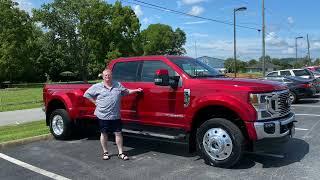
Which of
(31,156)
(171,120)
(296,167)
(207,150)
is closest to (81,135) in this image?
(31,156)

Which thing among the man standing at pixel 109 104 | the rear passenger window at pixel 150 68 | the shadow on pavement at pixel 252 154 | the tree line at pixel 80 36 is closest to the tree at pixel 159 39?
the tree line at pixel 80 36

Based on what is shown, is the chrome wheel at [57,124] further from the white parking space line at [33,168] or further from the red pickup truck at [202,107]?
the red pickup truck at [202,107]

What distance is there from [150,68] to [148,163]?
195 cm

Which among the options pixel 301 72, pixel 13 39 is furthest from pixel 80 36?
pixel 301 72

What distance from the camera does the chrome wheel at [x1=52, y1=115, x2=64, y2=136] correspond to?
10.9 m

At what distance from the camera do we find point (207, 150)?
7770 mm

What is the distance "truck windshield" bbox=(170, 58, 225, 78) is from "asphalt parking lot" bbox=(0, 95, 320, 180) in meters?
1.56

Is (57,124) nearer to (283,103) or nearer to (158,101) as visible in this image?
(158,101)

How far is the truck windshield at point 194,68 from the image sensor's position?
855 cm

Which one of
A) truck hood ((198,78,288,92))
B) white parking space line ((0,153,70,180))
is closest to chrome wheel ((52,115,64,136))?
white parking space line ((0,153,70,180))

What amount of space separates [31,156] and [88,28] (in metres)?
63.3

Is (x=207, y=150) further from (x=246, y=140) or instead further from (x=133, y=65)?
(x=133, y=65)

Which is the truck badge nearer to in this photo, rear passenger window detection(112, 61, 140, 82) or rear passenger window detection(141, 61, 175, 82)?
rear passenger window detection(141, 61, 175, 82)

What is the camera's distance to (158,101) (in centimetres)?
857
